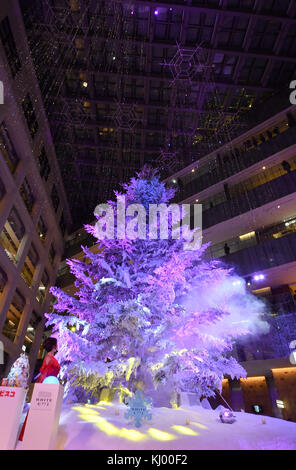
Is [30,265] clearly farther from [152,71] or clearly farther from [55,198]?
[152,71]

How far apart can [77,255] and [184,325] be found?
21756mm

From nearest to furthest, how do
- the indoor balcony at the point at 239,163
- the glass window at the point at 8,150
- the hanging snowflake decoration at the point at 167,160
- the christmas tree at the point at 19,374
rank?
the christmas tree at the point at 19,374 < the indoor balcony at the point at 239,163 < the glass window at the point at 8,150 < the hanging snowflake decoration at the point at 167,160

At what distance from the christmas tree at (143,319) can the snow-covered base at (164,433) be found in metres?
0.89

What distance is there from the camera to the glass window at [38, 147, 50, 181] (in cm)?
2217

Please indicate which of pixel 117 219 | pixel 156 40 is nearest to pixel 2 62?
pixel 156 40

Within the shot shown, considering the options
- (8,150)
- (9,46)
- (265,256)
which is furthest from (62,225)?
(265,256)

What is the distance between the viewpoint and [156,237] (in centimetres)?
935

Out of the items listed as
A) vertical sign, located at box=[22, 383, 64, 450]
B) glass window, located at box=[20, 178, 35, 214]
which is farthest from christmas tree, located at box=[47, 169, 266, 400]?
glass window, located at box=[20, 178, 35, 214]

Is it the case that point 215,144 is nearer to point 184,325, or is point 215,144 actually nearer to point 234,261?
point 234,261

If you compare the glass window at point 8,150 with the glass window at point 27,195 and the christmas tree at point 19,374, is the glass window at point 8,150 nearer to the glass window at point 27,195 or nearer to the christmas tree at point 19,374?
the glass window at point 27,195

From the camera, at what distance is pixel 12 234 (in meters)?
19.7

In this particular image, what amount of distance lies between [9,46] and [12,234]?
11.6 meters

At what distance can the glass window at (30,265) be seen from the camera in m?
23.0

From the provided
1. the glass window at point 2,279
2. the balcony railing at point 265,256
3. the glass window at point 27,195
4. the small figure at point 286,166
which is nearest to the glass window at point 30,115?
the glass window at point 27,195
